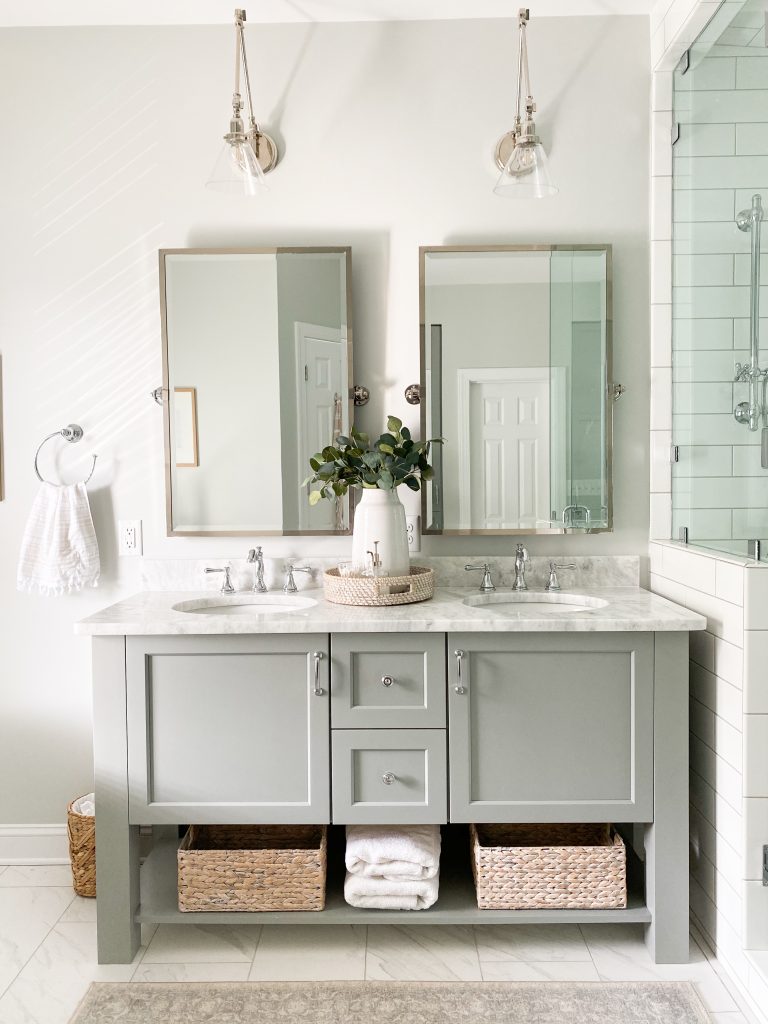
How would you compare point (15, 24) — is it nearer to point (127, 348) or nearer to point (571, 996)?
point (127, 348)

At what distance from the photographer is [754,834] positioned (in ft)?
5.83

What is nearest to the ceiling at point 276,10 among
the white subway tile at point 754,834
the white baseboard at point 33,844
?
the white subway tile at point 754,834

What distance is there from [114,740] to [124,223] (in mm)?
1553

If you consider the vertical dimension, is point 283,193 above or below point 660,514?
above

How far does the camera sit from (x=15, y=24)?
240cm

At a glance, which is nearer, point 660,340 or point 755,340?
point 755,340

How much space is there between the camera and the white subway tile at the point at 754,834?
1.77 metres

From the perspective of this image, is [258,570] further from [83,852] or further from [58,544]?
[83,852]

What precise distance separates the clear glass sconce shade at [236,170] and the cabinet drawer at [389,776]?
4.90ft

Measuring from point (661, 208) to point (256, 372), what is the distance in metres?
1.34

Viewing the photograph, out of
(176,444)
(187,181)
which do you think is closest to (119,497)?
(176,444)

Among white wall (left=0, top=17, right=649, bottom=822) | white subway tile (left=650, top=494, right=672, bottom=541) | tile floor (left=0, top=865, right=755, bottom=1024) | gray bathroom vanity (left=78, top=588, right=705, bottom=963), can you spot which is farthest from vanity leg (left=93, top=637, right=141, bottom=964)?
white subway tile (left=650, top=494, right=672, bottom=541)

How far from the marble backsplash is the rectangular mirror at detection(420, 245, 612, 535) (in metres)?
0.10

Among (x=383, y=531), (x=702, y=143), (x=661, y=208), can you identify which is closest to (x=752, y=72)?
(x=702, y=143)
